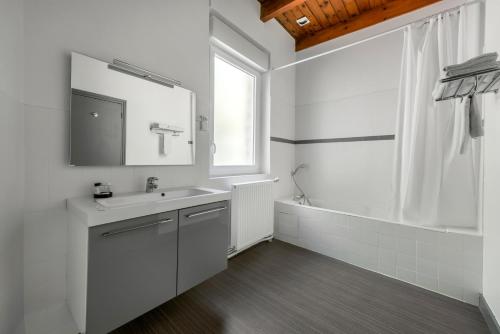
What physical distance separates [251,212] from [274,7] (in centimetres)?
234

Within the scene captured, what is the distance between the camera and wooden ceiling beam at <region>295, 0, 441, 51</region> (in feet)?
7.18

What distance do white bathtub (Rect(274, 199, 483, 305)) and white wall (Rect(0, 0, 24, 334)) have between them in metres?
2.19

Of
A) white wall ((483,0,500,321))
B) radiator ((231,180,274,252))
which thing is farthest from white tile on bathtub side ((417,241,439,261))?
radiator ((231,180,274,252))

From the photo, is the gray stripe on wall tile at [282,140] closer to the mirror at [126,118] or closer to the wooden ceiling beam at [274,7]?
the mirror at [126,118]

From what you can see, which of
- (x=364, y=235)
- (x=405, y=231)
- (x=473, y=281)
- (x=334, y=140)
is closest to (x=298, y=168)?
(x=334, y=140)

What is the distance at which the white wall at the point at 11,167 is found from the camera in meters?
0.86

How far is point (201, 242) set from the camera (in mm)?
1332

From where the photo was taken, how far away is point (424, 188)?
5.65 feet

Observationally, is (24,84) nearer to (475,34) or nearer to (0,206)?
(0,206)

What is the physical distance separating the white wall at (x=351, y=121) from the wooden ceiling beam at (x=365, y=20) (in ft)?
0.75

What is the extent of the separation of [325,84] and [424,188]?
177cm

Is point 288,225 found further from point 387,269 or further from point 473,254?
point 473,254

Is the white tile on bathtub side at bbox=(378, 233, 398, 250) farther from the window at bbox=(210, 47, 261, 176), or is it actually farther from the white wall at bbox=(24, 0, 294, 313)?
the white wall at bbox=(24, 0, 294, 313)

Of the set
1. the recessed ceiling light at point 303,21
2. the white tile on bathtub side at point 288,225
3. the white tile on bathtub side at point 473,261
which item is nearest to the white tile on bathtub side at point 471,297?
the white tile on bathtub side at point 473,261
